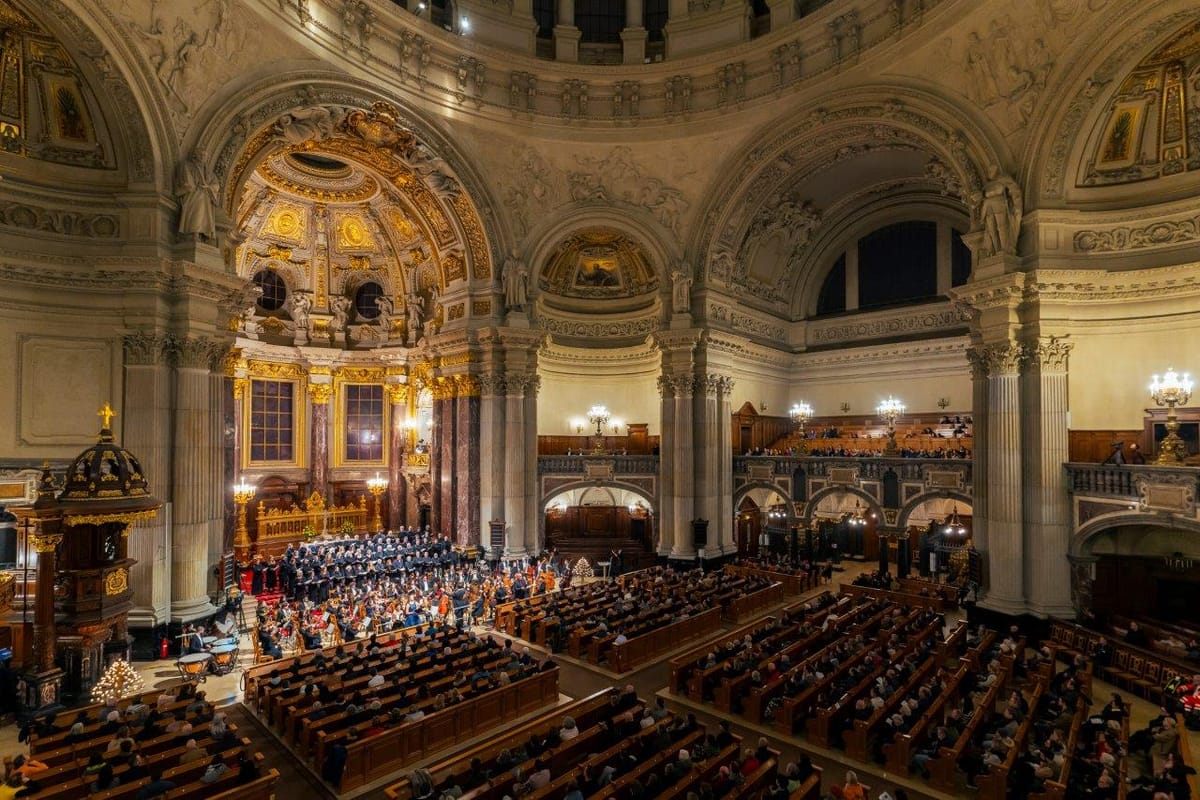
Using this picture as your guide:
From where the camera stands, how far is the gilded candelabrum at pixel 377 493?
1197 inches

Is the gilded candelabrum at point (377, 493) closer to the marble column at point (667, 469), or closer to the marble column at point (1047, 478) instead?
the marble column at point (667, 469)

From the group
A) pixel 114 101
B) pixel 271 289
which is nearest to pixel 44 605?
pixel 114 101

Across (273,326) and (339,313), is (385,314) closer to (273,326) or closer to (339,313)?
(339,313)

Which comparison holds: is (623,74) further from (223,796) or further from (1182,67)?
(223,796)

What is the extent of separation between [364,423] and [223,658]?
18108 millimetres

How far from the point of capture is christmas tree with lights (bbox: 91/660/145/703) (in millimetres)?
11984

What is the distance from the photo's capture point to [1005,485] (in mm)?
16578

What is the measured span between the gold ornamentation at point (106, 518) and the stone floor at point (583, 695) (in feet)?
12.6

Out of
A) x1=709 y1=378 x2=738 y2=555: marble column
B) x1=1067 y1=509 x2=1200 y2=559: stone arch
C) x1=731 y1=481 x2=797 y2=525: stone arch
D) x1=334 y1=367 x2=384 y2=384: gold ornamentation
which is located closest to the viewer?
x1=1067 y1=509 x2=1200 y2=559: stone arch

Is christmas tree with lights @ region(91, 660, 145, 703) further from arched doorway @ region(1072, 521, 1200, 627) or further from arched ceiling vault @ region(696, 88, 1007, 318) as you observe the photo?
arched doorway @ region(1072, 521, 1200, 627)

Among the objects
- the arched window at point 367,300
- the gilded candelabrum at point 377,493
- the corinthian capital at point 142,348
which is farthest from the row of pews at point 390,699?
the arched window at point 367,300

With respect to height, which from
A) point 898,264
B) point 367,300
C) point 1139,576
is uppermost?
point 898,264

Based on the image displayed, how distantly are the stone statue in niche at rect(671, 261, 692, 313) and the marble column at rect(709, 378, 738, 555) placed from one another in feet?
11.0

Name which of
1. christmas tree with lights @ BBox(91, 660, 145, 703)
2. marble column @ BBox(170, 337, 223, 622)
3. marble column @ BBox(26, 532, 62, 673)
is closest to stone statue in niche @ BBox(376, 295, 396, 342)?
marble column @ BBox(170, 337, 223, 622)
